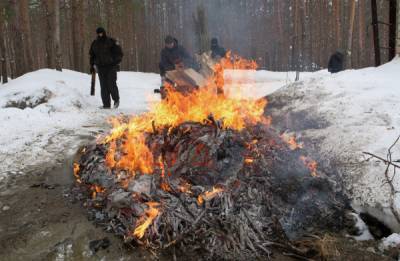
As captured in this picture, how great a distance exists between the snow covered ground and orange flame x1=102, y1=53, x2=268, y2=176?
125 cm

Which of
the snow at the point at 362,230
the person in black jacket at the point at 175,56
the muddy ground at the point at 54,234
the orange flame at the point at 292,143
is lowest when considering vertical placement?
the snow at the point at 362,230

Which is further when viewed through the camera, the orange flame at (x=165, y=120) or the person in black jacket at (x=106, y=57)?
the person in black jacket at (x=106, y=57)

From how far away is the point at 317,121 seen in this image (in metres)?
6.73

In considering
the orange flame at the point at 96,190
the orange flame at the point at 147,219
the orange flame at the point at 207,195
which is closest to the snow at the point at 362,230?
the orange flame at the point at 207,195

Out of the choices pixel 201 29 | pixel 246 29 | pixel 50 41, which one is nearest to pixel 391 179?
pixel 201 29

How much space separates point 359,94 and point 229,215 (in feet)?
13.7

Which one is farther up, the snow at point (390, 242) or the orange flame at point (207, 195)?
the orange flame at point (207, 195)

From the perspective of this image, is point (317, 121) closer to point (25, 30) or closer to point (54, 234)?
point (54, 234)

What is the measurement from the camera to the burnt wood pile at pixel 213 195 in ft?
13.4

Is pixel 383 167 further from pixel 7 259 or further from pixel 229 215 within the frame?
pixel 7 259

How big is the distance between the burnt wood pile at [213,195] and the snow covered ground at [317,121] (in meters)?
0.50

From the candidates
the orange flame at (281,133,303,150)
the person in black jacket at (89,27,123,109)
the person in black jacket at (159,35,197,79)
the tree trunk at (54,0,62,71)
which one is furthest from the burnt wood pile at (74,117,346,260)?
the tree trunk at (54,0,62,71)

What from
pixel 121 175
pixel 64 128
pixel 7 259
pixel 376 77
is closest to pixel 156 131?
pixel 121 175

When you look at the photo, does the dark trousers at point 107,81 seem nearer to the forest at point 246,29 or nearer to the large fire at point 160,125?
the large fire at point 160,125
